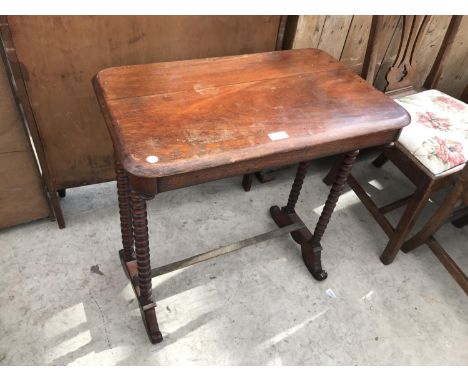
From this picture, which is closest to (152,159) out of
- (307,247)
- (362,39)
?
(307,247)

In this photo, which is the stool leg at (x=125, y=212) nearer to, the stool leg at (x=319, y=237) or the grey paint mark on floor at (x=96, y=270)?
the grey paint mark on floor at (x=96, y=270)

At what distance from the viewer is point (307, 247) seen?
182cm

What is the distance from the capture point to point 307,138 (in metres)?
1.09

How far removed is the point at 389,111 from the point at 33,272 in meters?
1.56

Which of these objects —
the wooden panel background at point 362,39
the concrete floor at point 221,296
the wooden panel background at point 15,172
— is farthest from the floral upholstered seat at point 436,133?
the wooden panel background at point 15,172

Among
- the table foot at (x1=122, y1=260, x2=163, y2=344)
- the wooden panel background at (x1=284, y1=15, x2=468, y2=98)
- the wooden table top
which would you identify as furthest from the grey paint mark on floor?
the wooden panel background at (x1=284, y1=15, x2=468, y2=98)

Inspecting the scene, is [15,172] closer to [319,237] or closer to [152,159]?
[152,159]

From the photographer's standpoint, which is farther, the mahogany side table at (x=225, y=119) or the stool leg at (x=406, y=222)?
the stool leg at (x=406, y=222)

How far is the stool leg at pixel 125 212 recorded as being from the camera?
1.32 meters

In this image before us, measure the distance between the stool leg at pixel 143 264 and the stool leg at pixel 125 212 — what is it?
181 millimetres

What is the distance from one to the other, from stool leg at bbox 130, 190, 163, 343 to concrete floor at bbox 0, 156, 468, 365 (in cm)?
7
